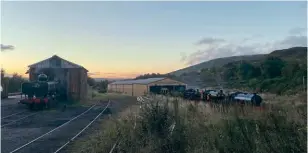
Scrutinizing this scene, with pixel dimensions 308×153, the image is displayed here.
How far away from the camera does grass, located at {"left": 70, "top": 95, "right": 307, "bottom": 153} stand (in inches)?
311

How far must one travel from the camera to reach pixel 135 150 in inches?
353

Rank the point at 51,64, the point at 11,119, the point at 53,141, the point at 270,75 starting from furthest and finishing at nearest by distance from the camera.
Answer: the point at 270,75 → the point at 51,64 → the point at 11,119 → the point at 53,141

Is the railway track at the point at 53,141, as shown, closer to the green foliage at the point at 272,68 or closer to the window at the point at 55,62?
the window at the point at 55,62

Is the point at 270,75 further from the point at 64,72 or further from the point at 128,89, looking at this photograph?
the point at 64,72

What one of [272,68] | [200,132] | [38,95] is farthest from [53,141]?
[272,68]

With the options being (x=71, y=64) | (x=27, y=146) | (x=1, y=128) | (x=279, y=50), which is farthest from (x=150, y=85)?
(x=279, y=50)

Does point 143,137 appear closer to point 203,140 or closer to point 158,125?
point 158,125

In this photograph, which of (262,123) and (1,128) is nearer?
(262,123)

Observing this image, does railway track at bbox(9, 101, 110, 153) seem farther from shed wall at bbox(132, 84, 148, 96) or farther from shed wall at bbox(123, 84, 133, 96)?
shed wall at bbox(123, 84, 133, 96)

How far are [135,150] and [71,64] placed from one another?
31085 millimetres

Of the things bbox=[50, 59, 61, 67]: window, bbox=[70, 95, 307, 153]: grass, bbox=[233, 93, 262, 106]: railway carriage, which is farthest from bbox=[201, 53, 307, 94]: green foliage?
bbox=[70, 95, 307, 153]: grass

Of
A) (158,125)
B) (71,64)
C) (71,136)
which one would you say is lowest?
(71,136)

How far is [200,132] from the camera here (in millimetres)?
9695

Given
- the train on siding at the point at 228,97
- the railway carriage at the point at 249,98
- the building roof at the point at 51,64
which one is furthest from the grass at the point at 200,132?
the building roof at the point at 51,64
